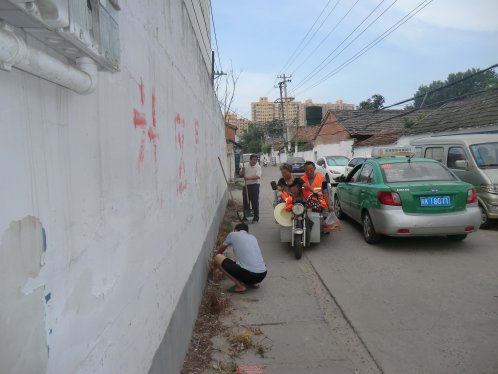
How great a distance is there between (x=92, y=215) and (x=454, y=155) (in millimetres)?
9631

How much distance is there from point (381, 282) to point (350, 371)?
7.65 ft

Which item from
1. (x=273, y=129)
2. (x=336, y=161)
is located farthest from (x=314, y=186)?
(x=273, y=129)

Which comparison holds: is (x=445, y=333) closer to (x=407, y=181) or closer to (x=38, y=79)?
(x=407, y=181)

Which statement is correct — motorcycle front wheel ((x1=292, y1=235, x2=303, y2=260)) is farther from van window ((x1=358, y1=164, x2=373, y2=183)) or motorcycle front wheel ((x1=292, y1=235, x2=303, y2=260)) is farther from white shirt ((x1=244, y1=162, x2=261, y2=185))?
white shirt ((x1=244, y1=162, x2=261, y2=185))

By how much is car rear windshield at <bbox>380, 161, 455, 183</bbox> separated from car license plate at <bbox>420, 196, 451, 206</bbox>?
627 mm

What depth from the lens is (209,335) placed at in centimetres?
421

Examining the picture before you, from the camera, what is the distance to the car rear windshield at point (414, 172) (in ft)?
24.2

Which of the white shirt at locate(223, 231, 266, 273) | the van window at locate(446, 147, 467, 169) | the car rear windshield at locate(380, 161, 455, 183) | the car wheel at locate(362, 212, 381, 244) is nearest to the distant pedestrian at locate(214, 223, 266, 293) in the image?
the white shirt at locate(223, 231, 266, 273)

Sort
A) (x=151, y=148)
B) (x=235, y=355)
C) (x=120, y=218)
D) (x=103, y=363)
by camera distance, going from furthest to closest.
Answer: (x=235, y=355) < (x=151, y=148) < (x=120, y=218) < (x=103, y=363)

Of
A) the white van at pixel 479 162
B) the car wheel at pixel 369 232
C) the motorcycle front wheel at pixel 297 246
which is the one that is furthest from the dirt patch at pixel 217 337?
the white van at pixel 479 162

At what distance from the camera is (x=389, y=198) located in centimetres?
689

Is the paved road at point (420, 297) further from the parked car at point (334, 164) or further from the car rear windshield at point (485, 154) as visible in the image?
the parked car at point (334, 164)

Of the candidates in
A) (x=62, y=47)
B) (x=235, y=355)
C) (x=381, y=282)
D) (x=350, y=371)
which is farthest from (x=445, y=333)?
(x=62, y=47)

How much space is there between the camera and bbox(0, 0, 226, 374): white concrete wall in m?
1.23
